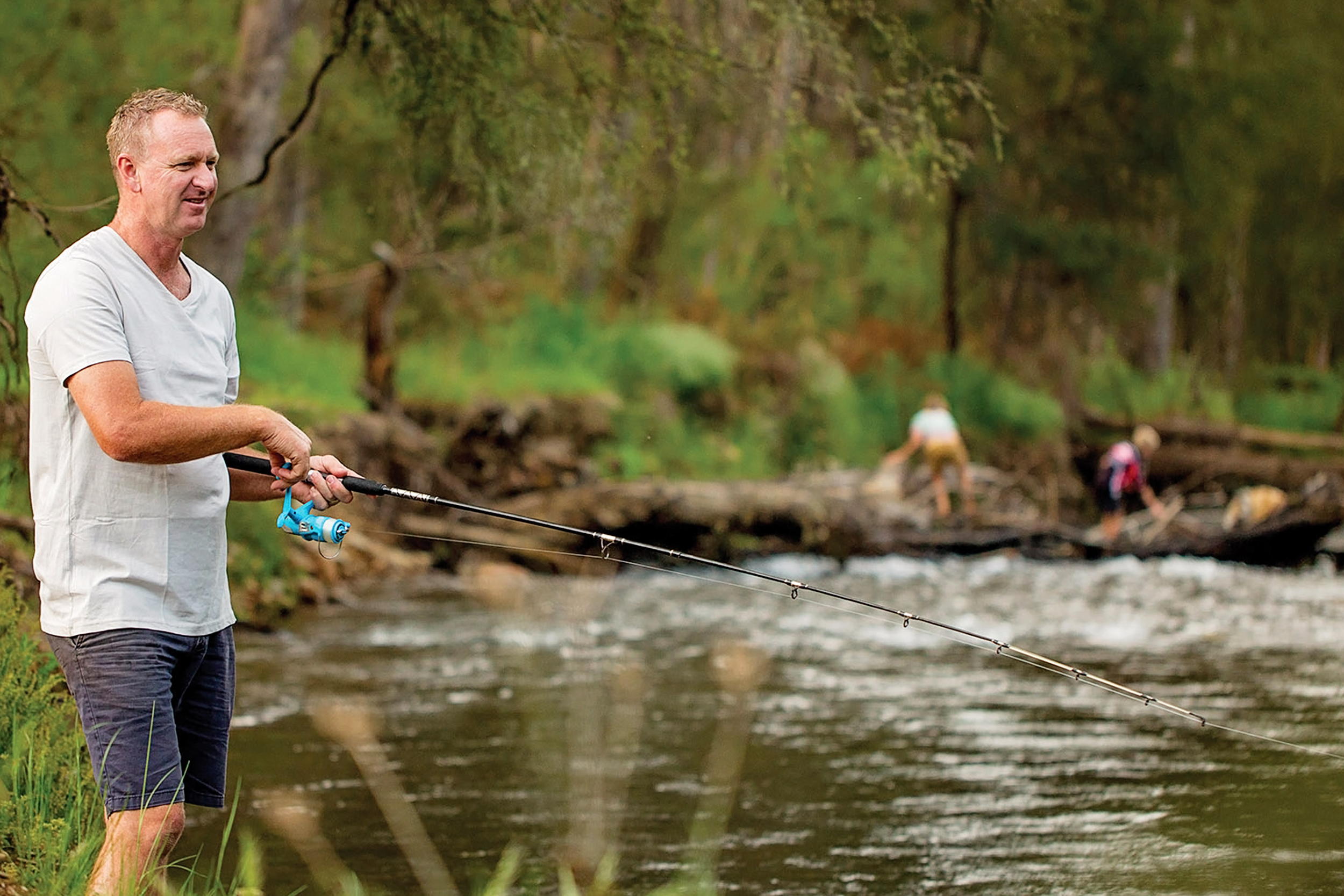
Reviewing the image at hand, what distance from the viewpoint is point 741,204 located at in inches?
1118

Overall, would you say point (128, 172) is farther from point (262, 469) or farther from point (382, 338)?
point (382, 338)

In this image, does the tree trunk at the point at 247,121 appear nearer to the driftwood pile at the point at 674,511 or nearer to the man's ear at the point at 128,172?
the driftwood pile at the point at 674,511

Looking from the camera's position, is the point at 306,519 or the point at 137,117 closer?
the point at 137,117

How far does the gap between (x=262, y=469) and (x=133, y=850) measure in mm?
838

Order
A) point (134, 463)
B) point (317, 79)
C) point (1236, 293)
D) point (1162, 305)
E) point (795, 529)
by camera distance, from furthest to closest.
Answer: point (1236, 293)
point (1162, 305)
point (795, 529)
point (317, 79)
point (134, 463)

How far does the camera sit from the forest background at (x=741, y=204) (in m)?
6.97

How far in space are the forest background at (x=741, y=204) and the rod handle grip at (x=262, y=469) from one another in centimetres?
228

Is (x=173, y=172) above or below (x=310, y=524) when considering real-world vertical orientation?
above

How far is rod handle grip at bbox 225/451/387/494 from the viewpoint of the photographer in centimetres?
343

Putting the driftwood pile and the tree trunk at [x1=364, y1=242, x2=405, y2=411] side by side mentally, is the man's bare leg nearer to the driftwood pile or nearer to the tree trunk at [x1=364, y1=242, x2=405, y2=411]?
the driftwood pile

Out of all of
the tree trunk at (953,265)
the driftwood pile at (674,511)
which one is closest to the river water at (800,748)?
the driftwood pile at (674,511)

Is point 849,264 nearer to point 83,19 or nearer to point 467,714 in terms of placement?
point 83,19

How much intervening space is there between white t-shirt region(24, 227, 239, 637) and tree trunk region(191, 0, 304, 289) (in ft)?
36.3

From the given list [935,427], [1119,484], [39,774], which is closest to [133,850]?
[39,774]
